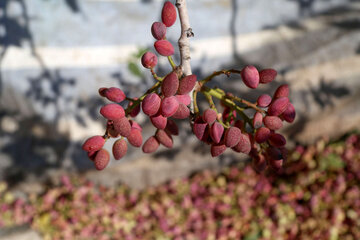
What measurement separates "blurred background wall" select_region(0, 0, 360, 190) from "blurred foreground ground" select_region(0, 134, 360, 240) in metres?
0.30

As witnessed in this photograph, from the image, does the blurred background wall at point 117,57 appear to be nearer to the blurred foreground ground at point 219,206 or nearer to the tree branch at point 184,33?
the blurred foreground ground at point 219,206

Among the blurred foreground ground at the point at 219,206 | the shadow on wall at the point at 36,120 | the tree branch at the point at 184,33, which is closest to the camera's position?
the tree branch at the point at 184,33

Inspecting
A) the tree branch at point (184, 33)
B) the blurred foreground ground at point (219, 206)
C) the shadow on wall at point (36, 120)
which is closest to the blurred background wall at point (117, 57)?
the shadow on wall at point (36, 120)

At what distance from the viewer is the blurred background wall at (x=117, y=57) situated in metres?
2.42

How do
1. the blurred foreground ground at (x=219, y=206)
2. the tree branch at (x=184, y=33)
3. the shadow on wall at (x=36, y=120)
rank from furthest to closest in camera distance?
the blurred foreground ground at (x=219, y=206)
the shadow on wall at (x=36, y=120)
the tree branch at (x=184, y=33)

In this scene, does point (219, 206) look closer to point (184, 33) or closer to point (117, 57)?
point (117, 57)

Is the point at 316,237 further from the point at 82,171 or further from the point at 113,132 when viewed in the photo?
the point at 113,132

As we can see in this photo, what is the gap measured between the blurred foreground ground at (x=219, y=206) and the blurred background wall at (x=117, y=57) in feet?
0.99

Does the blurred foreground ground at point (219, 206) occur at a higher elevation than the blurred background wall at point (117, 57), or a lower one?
lower

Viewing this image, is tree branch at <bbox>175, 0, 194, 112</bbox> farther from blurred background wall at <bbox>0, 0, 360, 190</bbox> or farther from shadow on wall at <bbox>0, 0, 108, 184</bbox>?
shadow on wall at <bbox>0, 0, 108, 184</bbox>

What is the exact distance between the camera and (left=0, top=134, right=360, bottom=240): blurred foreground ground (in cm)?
264

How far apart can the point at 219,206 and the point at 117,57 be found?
1.48 meters

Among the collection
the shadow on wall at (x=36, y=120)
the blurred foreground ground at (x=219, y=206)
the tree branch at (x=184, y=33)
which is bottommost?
the blurred foreground ground at (x=219, y=206)

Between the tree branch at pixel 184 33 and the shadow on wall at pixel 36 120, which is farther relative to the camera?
the shadow on wall at pixel 36 120
